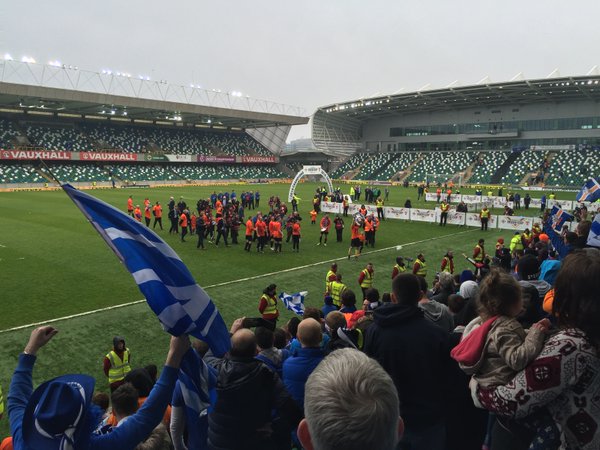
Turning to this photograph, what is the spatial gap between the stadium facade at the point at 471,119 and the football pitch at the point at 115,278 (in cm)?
4344

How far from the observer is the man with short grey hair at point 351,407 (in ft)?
4.85

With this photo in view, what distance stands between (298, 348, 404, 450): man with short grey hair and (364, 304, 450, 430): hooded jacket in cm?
148

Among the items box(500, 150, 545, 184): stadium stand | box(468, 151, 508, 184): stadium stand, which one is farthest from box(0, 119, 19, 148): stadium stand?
box(500, 150, 545, 184): stadium stand

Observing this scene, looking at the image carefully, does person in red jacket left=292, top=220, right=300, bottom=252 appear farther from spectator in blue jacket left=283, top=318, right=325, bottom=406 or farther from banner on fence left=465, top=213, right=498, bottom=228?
spectator in blue jacket left=283, top=318, right=325, bottom=406

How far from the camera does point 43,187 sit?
50.0 m

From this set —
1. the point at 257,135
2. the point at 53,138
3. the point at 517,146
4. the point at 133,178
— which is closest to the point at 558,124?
the point at 517,146

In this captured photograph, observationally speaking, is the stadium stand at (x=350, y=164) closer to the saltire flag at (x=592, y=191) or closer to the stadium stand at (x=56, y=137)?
the stadium stand at (x=56, y=137)

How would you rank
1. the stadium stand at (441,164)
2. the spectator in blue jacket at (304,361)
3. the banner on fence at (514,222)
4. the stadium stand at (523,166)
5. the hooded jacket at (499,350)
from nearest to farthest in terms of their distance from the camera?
the hooded jacket at (499,350) → the spectator in blue jacket at (304,361) → the banner on fence at (514,222) → the stadium stand at (523,166) → the stadium stand at (441,164)

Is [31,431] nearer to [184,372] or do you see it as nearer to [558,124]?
[184,372]

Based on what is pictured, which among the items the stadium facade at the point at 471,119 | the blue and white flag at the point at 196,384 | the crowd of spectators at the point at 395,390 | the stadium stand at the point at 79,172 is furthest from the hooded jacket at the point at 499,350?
the stadium facade at the point at 471,119

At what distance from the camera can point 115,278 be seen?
13703mm

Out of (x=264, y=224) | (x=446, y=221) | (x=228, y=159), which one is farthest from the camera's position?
(x=228, y=159)

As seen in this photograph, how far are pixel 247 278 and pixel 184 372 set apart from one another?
11.0 meters

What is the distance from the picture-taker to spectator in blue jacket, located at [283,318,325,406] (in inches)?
140
